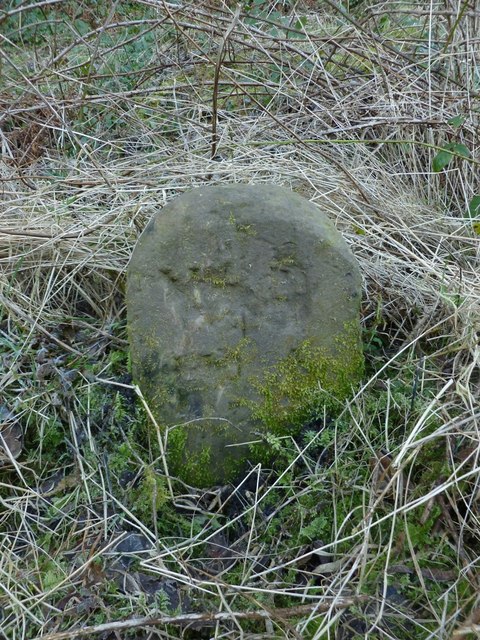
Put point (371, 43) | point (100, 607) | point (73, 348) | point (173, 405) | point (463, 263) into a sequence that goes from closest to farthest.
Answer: point (100, 607), point (173, 405), point (73, 348), point (463, 263), point (371, 43)

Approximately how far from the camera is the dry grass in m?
1.87

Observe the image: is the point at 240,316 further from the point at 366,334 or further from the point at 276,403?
the point at 366,334

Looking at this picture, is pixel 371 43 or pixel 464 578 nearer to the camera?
pixel 464 578

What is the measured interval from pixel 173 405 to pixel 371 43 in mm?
2532

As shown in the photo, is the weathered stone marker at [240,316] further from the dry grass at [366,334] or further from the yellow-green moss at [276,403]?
the dry grass at [366,334]

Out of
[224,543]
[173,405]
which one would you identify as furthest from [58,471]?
[224,543]

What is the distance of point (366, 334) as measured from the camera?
2502mm

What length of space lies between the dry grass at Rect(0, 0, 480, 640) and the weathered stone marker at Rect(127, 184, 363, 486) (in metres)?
0.11

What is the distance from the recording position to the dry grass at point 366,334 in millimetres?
1874

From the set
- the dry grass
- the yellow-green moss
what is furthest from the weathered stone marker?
the dry grass

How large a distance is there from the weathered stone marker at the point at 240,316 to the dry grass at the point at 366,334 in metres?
0.11

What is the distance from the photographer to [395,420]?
2.25m

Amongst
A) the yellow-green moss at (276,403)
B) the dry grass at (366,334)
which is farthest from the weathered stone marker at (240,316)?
the dry grass at (366,334)

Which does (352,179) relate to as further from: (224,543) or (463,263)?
(224,543)
